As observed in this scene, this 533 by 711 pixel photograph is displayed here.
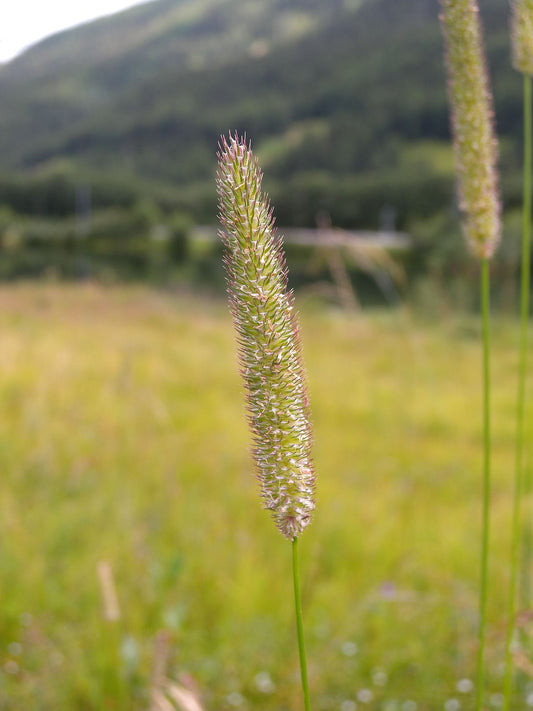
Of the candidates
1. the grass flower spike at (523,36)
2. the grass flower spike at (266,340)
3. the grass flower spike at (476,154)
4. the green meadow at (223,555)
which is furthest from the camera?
the green meadow at (223,555)

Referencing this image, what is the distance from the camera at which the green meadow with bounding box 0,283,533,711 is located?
422 cm

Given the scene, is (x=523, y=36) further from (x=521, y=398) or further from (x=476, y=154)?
(x=521, y=398)

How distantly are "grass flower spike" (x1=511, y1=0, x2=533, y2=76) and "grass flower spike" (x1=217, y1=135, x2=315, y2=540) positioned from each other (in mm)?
1303

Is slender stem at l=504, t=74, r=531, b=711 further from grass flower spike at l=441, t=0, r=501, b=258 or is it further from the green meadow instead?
the green meadow

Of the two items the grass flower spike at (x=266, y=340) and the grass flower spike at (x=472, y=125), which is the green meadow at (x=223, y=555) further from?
the grass flower spike at (x=266, y=340)

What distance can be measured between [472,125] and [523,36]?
440 millimetres

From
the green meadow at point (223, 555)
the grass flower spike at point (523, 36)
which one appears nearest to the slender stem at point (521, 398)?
the grass flower spike at point (523, 36)

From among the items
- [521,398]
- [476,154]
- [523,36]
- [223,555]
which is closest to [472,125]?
[476,154]

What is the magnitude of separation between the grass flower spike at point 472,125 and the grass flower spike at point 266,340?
0.89 metres

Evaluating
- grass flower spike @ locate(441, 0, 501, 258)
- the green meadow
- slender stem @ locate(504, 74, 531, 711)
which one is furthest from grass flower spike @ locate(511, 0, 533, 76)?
the green meadow

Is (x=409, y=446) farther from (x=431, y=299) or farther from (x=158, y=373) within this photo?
(x=431, y=299)

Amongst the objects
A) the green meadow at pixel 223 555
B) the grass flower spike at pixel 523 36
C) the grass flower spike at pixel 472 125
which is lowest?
the green meadow at pixel 223 555

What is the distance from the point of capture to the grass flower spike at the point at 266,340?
91cm

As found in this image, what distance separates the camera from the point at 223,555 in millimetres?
5934
